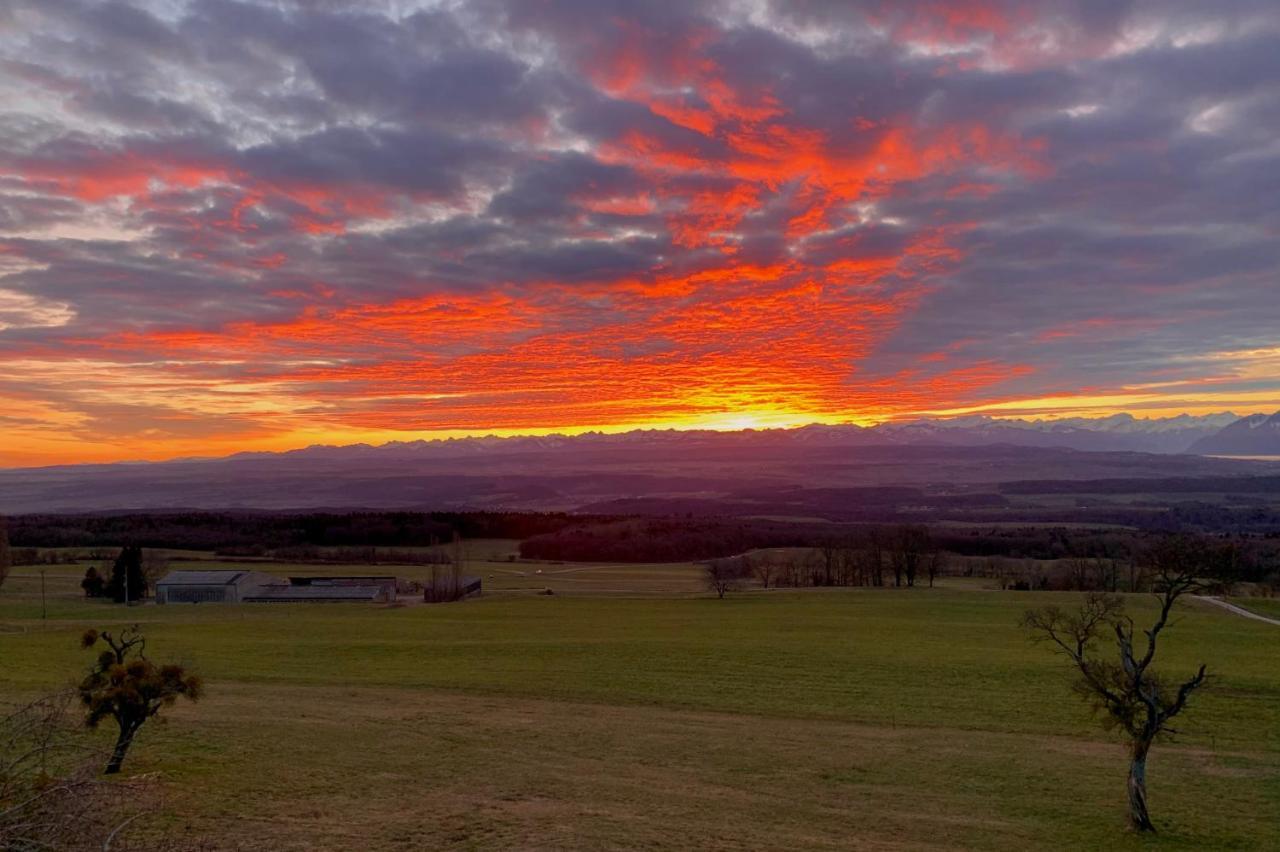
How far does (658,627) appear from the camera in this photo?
197ft

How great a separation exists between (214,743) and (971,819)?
20.6m

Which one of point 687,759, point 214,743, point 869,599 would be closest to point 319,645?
point 214,743

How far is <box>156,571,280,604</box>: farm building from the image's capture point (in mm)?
88188

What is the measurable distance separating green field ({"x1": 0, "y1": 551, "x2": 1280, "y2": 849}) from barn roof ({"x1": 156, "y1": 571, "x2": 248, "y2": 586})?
33087mm

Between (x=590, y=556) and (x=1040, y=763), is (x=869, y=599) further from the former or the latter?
(x=590, y=556)

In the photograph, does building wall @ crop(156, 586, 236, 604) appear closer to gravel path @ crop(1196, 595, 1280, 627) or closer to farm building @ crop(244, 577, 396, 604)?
farm building @ crop(244, 577, 396, 604)

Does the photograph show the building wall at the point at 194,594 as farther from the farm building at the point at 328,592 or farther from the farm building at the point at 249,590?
the farm building at the point at 328,592

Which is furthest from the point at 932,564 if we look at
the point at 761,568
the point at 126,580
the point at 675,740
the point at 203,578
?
the point at 126,580

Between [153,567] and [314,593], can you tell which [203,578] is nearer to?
[314,593]

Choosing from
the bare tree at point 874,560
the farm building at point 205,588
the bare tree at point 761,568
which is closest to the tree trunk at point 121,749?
the farm building at point 205,588

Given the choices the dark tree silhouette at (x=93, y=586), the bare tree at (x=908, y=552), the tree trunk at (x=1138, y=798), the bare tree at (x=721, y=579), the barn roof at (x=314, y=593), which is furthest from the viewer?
the bare tree at (x=908, y=552)

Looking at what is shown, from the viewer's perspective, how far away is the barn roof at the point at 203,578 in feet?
294

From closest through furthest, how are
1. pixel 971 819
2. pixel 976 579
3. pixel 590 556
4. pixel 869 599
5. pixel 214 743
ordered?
pixel 971 819 < pixel 214 743 < pixel 869 599 < pixel 976 579 < pixel 590 556

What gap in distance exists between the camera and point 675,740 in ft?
90.6
